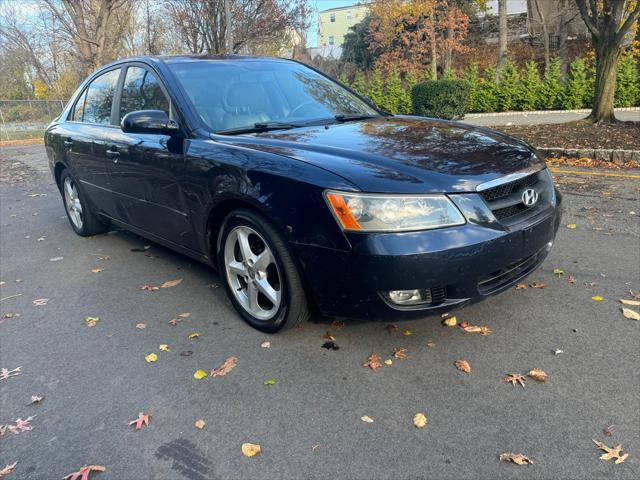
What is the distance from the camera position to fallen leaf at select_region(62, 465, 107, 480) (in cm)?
220

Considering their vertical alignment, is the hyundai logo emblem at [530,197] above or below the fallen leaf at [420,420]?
above

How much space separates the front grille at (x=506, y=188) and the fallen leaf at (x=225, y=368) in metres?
1.67

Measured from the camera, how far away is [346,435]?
7.71 feet

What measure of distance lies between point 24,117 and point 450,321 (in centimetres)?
2879

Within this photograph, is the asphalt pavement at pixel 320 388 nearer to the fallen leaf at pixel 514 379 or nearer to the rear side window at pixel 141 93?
the fallen leaf at pixel 514 379

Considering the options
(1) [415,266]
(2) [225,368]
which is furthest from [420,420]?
(2) [225,368]

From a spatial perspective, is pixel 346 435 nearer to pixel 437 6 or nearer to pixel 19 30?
pixel 437 6

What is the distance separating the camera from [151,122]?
3.46 metres

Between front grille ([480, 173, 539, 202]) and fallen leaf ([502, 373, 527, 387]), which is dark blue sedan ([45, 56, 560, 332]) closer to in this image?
front grille ([480, 173, 539, 202])

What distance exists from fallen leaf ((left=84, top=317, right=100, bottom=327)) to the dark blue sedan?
0.78 metres

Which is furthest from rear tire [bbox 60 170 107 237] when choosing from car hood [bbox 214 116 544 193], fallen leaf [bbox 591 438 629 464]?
fallen leaf [bbox 591 438 629 464]

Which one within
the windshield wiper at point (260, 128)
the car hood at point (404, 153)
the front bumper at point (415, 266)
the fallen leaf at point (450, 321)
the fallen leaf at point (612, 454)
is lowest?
the fallen leaf at point (612, 454)

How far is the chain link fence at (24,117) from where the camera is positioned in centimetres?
2567

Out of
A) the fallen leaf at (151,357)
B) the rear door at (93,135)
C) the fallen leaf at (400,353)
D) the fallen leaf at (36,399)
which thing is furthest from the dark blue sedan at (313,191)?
the fallen leaf at (36,399)
